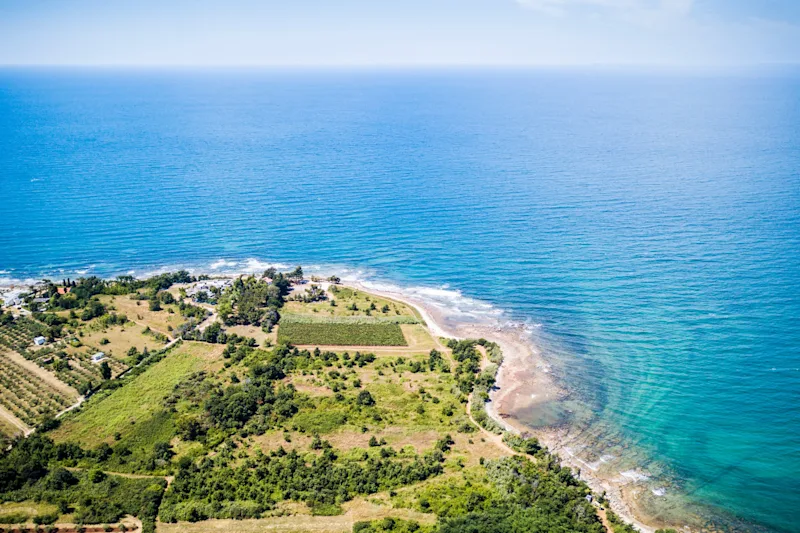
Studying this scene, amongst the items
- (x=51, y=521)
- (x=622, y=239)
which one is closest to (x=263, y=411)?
(x=51, y=521)

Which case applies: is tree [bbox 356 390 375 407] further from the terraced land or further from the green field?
the terraced land

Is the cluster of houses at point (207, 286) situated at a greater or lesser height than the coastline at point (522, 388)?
greater

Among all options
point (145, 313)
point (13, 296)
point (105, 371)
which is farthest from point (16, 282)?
point (105, 371)

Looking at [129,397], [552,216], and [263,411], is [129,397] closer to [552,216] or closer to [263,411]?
[263,411]

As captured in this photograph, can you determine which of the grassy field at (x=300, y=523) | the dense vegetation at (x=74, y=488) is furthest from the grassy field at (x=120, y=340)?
the grassy field at (x=300, y=523)

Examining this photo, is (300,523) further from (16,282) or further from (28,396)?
(16,282)

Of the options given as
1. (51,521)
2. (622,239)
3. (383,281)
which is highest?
(622,239)

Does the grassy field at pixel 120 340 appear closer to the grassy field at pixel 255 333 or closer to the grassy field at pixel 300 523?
the grassy field at pixel 255 333
